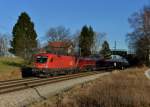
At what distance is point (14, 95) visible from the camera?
1972 centimetres

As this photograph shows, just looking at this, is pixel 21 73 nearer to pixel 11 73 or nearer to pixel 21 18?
pixel 11 73

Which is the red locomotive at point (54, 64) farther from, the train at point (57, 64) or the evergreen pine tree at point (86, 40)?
the evergreen pine tree at point (86, 40)

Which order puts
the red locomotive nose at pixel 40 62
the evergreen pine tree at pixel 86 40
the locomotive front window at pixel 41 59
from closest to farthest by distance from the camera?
the red locomotive nose at pixel 40 62, the locomotive front window at pixel 41 59, the evergreen pine tree at pixel 86 40

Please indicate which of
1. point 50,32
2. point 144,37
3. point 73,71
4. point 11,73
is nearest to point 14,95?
point 11,73

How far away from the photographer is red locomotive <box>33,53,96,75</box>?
3838 cm

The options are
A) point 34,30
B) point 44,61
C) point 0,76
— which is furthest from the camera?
point 34,30

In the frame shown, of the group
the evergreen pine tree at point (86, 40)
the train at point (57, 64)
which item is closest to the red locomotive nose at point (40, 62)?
the train at point (57, 64)

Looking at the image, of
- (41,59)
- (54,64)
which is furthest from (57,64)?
(41,59)

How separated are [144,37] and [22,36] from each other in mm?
27852

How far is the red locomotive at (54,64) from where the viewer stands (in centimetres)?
3838

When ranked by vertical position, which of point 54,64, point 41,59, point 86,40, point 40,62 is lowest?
point 54,64

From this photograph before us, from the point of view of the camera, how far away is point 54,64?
40375 millimetres

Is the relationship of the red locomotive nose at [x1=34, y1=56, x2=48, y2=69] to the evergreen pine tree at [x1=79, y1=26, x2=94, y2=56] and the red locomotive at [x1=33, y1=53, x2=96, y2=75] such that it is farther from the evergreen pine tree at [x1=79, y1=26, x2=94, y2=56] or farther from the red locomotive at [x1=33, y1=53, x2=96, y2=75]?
the evergreen pine tree at [x1=79, y1=26, x2=94, y2=56]

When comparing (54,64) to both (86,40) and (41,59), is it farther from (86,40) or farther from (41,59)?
(86,40)
